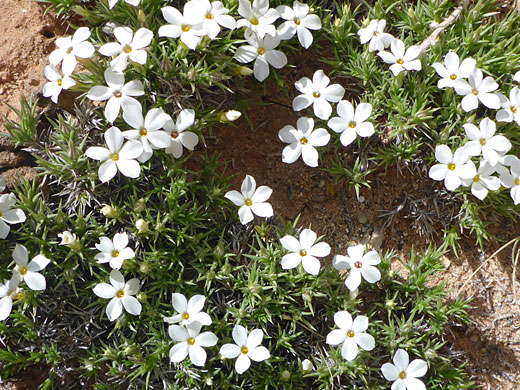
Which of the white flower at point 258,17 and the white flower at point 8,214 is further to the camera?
the white flower at point 258,17

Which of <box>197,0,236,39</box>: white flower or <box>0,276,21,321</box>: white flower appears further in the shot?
<box>197,0,236,39</box>: white flower

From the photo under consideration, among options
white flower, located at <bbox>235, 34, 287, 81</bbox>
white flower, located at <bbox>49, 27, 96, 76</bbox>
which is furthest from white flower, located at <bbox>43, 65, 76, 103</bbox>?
white flower, located at <bbox>235, 34, 287, 81</bbox>

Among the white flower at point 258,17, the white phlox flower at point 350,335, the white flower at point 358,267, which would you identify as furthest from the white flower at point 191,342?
the white flower at point 258,17

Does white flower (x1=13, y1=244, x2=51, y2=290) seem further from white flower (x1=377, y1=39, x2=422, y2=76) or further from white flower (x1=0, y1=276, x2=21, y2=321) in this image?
white flower (x1=377, y1=39, x2=422, y2=76)

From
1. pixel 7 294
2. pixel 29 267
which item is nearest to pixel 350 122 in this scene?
pixel 29 267

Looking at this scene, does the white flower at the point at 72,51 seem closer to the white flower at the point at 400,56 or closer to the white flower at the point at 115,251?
the white flower at the point at 115,251

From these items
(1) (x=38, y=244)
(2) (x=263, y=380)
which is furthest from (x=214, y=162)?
(2) (x=263, y=380)

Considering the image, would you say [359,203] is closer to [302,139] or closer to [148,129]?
[302,139]
